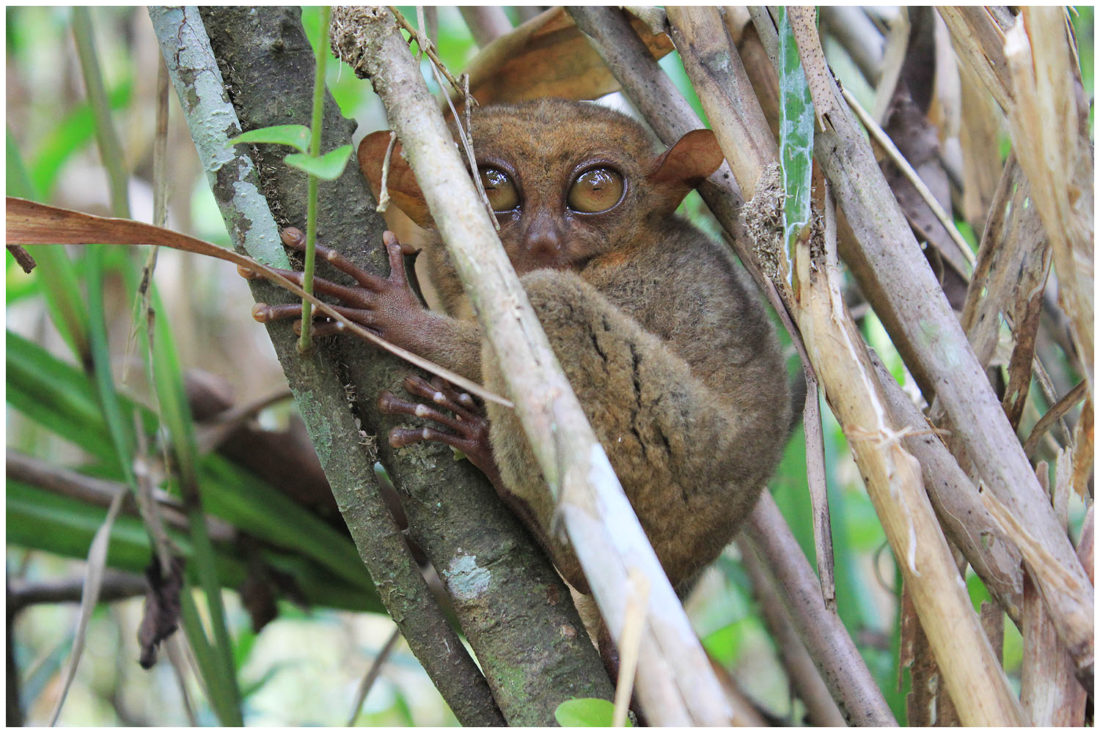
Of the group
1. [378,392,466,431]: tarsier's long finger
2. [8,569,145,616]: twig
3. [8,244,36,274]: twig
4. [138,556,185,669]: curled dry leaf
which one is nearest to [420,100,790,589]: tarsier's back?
[378,392,466,431]: tarsier's long finger

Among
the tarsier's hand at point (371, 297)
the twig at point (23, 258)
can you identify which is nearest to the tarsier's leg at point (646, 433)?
the tarsier's hand at point (371, 297)

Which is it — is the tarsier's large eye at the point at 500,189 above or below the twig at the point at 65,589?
above

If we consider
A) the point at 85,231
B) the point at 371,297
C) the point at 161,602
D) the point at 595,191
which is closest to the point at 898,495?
the point at 371,297

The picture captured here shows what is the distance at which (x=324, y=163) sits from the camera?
1152mm

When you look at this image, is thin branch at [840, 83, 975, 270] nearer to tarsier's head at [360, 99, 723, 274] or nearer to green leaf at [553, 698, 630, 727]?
tarsier's head at [360, 99, 723, 274]

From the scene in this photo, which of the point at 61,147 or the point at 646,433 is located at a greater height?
the point at 61,147

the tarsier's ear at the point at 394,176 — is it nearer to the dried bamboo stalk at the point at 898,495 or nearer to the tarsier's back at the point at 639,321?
the tarsier's back at the point at 639,321

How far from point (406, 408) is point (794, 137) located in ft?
2.84

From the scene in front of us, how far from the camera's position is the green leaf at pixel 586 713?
1183 millimetres

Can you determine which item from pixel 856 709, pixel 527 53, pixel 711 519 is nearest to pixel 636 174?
pixel 527 53

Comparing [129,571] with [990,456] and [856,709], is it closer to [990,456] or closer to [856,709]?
[856,709]

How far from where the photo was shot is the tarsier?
1.84 metres

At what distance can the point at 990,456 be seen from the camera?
1532 millimetres

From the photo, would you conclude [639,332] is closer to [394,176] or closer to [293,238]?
[293,238]
